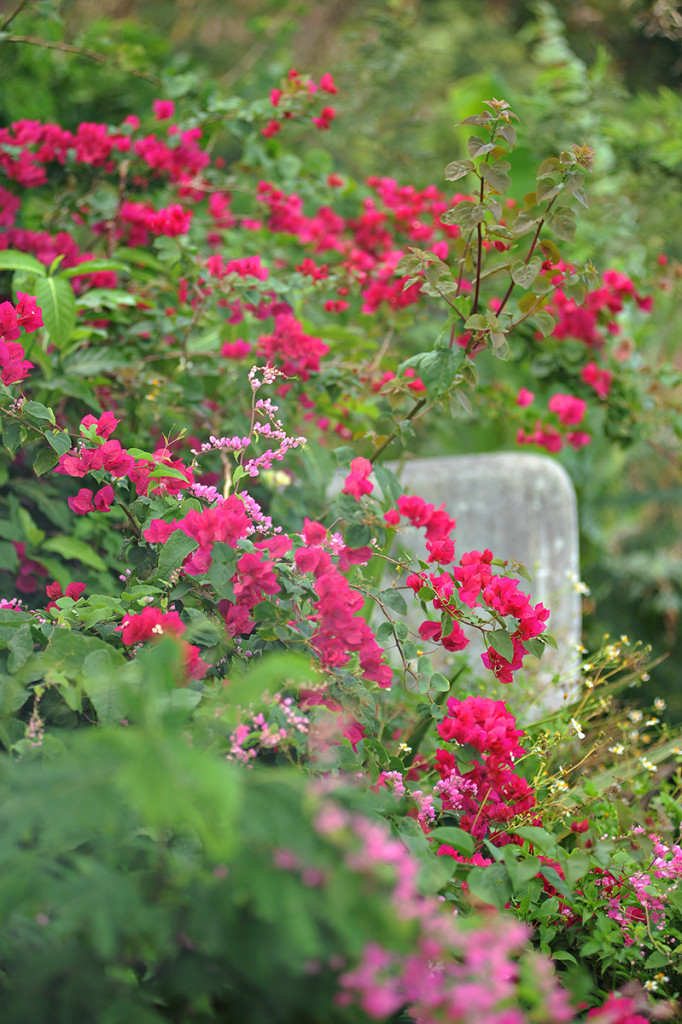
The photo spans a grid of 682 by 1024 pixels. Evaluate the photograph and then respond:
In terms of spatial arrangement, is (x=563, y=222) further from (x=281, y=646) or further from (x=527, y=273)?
(x=281, y=646)

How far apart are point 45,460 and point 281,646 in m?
0.37

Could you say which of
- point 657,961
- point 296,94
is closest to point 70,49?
point 296,94

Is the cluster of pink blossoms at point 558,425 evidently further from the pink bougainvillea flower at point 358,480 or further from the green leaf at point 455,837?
the green leaf at point 455,837

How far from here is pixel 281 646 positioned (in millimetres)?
918

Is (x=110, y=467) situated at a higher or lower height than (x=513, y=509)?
higher

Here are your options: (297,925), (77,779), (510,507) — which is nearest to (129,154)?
(510,507)

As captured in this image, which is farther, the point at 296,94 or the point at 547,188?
the point at 296,94

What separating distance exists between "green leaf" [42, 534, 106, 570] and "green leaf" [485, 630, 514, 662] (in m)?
0.67

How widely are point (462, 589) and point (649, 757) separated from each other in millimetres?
589

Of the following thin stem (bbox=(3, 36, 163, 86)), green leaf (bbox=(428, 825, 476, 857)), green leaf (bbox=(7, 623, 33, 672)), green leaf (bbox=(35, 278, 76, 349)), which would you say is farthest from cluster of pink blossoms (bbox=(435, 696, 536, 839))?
thin stem (bbox=(3, 36, 163, 86))

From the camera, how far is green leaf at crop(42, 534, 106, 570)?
1.29m

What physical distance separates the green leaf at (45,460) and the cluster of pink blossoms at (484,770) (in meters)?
0.57

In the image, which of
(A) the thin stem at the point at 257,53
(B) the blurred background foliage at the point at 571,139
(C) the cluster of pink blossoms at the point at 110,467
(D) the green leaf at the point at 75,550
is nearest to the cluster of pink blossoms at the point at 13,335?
(C) the cluster of pink blossoms at the point at 110,467

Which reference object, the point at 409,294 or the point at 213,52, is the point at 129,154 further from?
the point at 213,52
